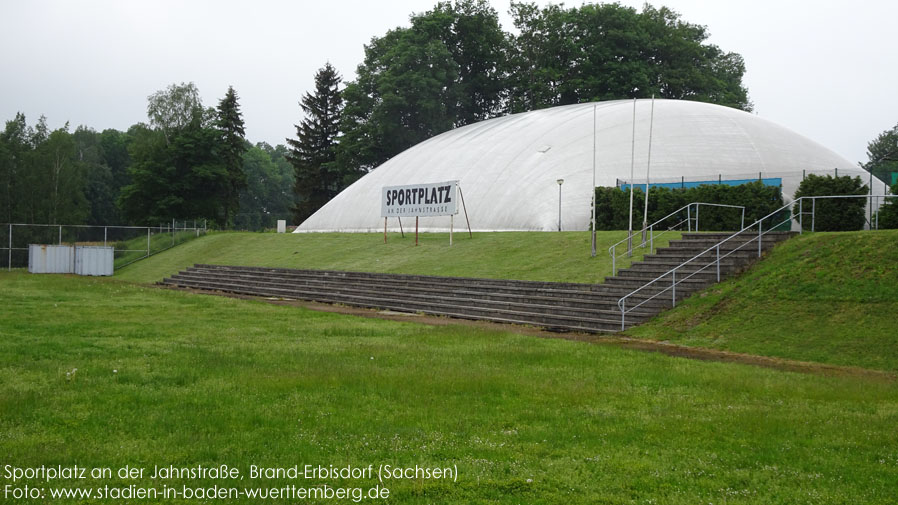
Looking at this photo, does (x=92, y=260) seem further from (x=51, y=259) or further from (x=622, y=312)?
(x=622, y=312)

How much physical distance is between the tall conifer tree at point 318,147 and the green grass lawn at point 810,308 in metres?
53.6

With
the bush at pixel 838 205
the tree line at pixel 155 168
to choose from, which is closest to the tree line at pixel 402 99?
the tree line at pixel 155 168

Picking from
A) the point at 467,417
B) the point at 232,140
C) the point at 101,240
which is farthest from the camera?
the point at 232,140

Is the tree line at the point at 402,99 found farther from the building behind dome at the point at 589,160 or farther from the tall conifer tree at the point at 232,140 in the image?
the building behind dome at the point at 589,160

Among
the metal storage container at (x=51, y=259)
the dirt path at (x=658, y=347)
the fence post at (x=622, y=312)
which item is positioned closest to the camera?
the dirt path at (x=658, y=347)

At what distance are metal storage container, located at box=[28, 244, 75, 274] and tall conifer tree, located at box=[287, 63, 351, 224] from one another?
30.6 metres

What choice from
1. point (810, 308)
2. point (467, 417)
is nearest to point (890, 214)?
point (810, 308)

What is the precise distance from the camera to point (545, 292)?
20188 mm

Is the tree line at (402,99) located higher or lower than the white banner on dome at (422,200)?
higher

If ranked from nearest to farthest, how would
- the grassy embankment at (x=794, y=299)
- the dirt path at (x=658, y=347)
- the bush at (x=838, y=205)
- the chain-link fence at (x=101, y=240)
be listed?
the dirt path at (x=658, y=347)
the grassy embankment at (x=794, y=299)
the bush at (x=838, y=205)
the chain-link fence at (x=101, y=240)

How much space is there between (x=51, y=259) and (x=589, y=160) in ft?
92.7

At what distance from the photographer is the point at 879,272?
14.9 meters

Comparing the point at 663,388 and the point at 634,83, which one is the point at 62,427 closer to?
the point at 663,388

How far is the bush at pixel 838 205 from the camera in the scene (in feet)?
73.9
